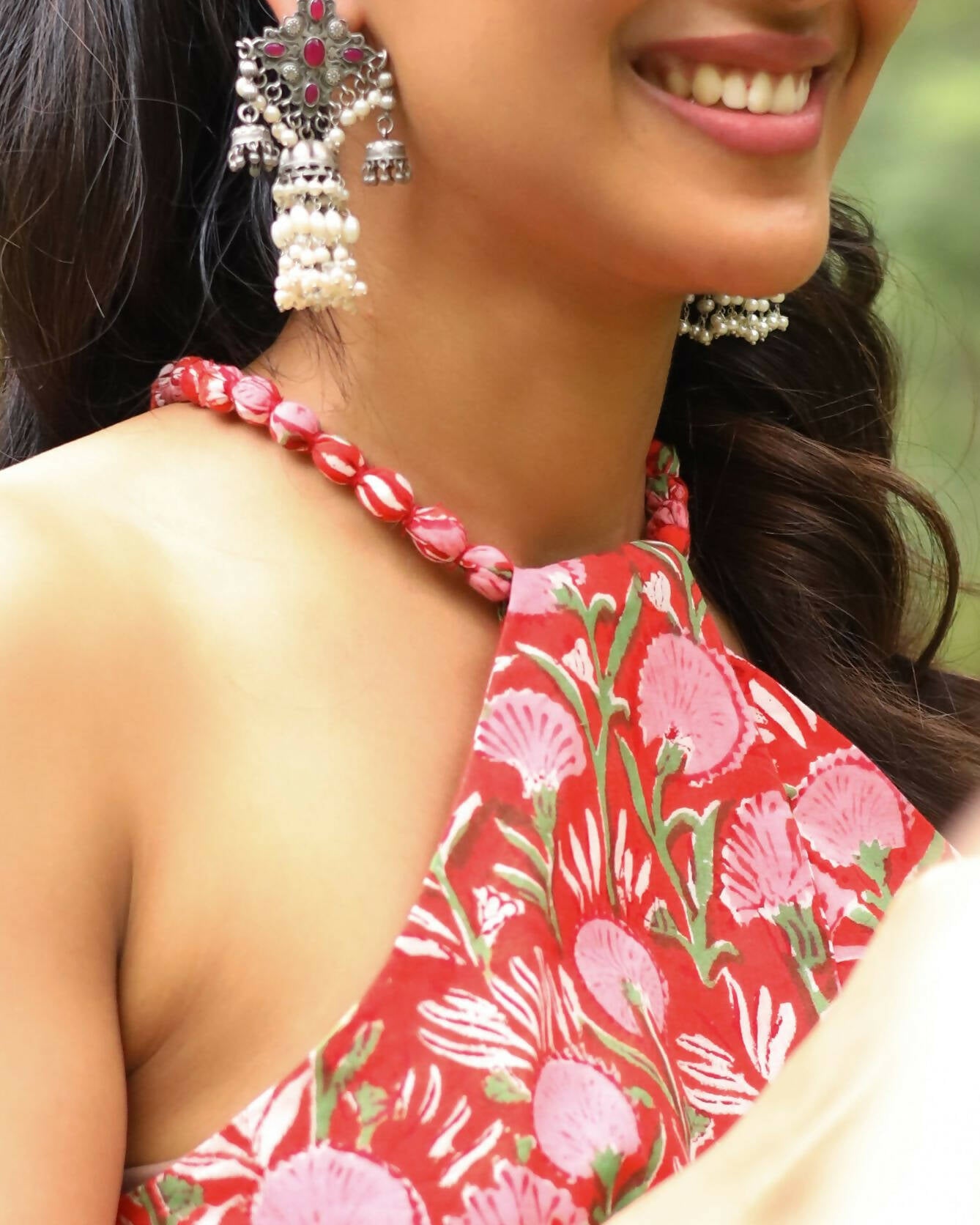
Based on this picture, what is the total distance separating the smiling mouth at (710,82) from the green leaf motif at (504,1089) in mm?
606

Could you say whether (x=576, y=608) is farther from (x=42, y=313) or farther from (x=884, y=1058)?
(x=884, y=1058)

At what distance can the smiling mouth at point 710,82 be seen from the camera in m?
1.07

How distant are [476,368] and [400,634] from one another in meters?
0.21

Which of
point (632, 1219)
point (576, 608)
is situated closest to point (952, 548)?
point (576, 608)

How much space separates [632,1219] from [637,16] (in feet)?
2.43

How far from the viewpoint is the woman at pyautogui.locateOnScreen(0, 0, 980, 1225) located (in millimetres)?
888

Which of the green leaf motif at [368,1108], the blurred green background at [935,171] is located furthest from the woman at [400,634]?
the blurred green background at [935,171]

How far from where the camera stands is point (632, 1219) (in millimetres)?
→ 553

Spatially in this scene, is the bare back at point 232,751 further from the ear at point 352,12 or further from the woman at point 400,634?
the ear at point 352,12

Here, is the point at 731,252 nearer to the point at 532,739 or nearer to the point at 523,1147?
the point at 532,739

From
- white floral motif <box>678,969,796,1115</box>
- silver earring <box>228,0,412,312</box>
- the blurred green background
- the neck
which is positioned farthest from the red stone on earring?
the blurred green background

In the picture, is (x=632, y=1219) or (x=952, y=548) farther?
(x=952, y=548)

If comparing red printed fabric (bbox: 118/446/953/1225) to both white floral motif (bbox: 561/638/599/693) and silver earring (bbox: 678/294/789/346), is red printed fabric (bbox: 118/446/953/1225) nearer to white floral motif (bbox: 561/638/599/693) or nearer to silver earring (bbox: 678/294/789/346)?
white floral motif (bbox: 561/638/599/693)

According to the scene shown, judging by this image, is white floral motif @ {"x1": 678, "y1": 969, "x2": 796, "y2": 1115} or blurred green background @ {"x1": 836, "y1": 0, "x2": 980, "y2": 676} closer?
white floral motif @ {"x1": 678, "y1": 969, "x2": 796, "y2": 1115}
